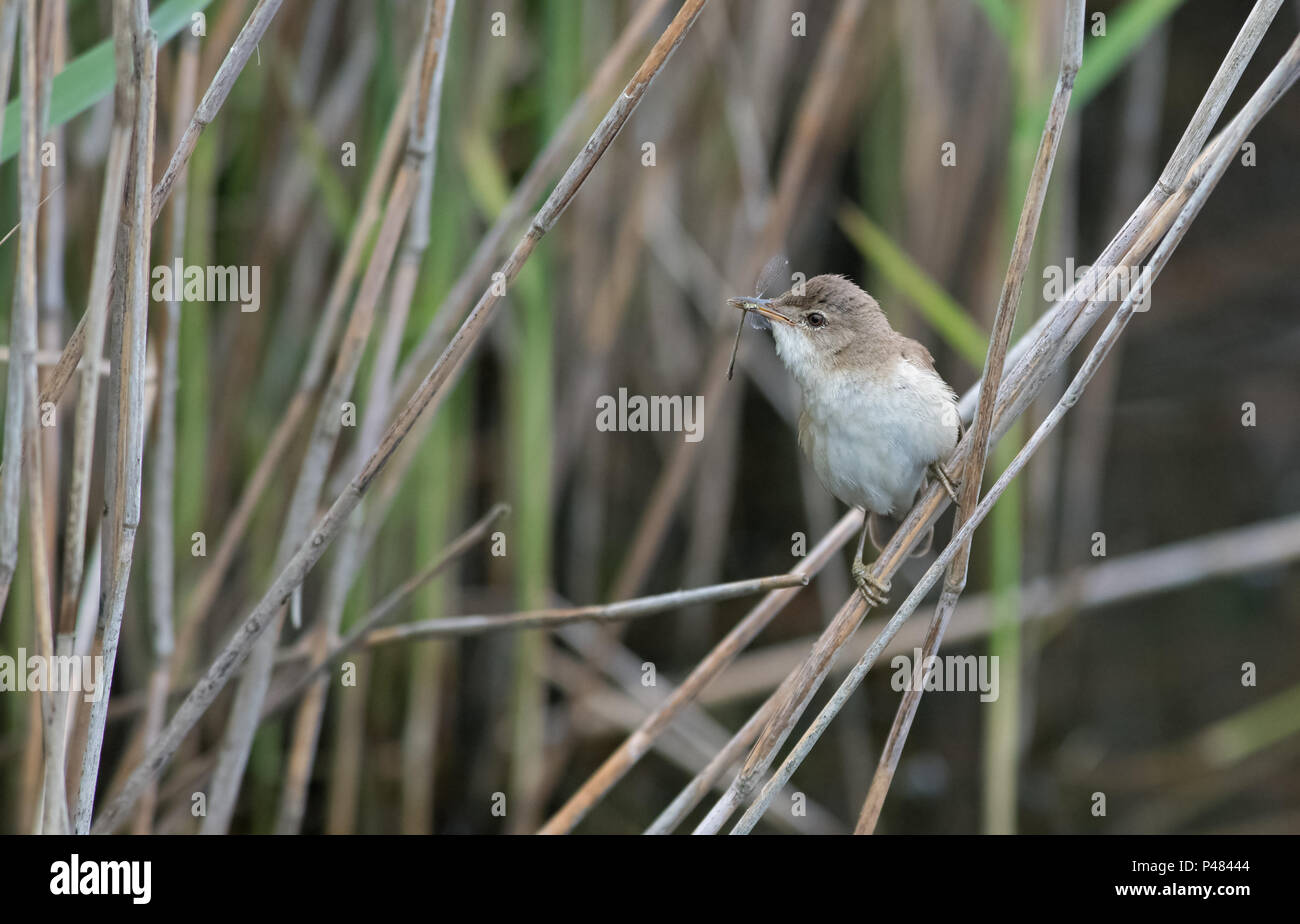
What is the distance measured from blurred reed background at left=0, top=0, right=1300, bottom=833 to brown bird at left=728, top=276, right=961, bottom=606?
1.05 ft

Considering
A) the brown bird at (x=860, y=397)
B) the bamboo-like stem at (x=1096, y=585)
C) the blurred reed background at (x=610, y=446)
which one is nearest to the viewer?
the brown bird at (x=860, y=397)

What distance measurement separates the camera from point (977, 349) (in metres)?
2.59

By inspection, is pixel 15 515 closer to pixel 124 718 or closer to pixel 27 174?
pixel 27 174

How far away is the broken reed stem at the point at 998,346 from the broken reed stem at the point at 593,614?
237mm

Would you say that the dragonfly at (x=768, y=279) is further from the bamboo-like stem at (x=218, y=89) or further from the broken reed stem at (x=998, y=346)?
the bamboo-like stem at (x=218, y=89)

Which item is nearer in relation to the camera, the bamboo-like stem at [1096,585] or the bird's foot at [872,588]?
the bird's foot at [872,588]

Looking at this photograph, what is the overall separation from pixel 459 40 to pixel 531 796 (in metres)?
1.97

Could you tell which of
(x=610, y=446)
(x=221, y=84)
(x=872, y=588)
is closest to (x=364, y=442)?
(x=221, y=84)

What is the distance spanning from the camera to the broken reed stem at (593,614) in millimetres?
1897

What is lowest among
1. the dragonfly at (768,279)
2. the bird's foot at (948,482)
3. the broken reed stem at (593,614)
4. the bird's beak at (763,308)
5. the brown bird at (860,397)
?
the broken reed stem at (593,614)

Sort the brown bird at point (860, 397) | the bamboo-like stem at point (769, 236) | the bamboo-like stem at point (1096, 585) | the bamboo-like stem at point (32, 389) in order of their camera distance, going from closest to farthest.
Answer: the bamboo-like stem at point (32, 389), the brown bird at point (860, 397), the bamboo-like stem at point (769, 236), the bamboo-like stem at point (1096, 585)

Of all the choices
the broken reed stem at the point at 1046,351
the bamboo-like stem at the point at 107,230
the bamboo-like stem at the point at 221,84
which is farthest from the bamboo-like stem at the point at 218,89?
the broken reed stem at the point at 1046,351

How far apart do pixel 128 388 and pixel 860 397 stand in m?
1.30

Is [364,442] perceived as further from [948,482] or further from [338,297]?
[948,482]
